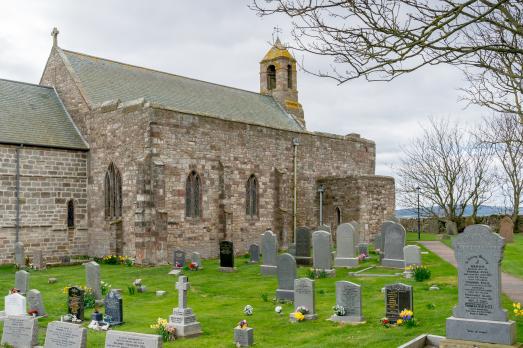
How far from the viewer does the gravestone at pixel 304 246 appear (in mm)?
21750

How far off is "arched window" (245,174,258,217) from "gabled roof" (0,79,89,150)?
8.04 m

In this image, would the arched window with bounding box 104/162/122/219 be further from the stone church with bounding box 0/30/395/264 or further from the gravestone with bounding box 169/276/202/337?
the gravestone with bounding box 169/276/202/337

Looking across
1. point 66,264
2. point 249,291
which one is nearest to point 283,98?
point 66,264

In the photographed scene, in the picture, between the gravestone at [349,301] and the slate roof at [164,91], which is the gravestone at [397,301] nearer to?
the gravestone at [349,301]

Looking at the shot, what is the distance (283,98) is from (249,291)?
2383 cm

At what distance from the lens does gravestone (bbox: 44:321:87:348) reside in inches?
364

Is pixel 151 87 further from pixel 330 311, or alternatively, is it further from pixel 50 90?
pixel 330 311

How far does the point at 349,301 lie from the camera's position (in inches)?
477

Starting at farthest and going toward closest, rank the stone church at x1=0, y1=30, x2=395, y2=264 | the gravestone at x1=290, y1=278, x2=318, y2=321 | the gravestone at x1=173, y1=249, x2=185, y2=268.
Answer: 1. the stone church at x1=0, y1=30, x2=395, y2=264
2. the gravestone at x1=173, y1=249, x2=185, y2=268
3. the gravestone at x1=290, y1=278, x2=318, y2=321

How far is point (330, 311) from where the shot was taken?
13203 mm

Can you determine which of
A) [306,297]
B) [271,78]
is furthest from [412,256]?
[271,78]

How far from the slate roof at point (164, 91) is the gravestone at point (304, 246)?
755cm

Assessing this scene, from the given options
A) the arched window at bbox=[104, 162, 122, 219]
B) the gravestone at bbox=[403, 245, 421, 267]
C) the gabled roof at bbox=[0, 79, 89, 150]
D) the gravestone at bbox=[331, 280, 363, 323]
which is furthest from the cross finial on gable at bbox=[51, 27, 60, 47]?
the gravestone at bbox=[331, 280, 363, 323]

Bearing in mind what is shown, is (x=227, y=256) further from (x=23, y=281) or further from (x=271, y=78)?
(x=271, y=78)
